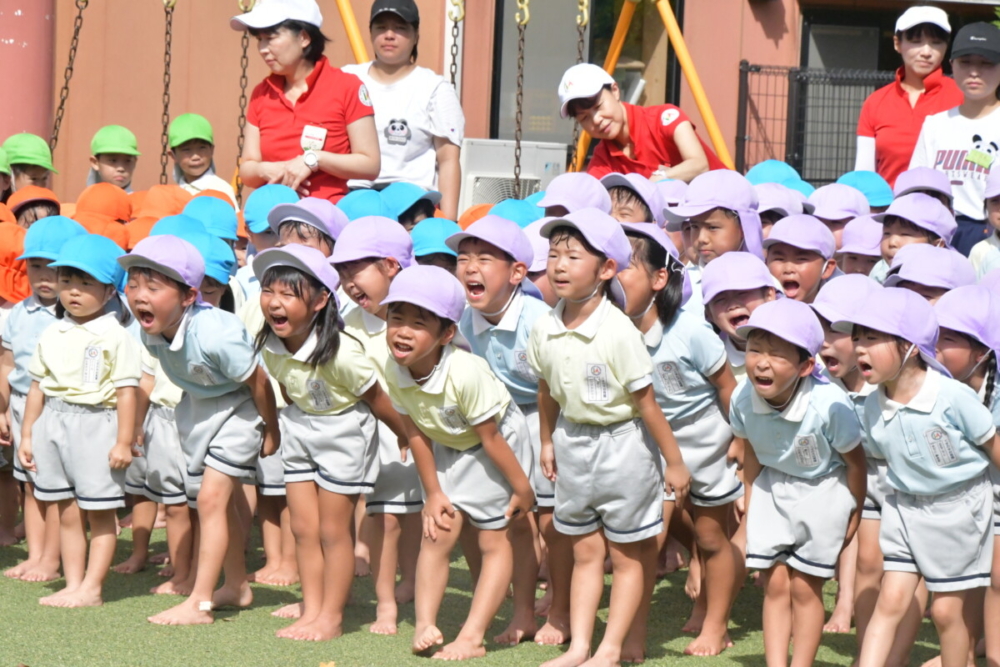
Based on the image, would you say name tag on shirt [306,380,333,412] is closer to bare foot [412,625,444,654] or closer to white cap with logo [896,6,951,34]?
bare foot [412,625,444,654]

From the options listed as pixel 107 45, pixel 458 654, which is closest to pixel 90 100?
pixel 107 45

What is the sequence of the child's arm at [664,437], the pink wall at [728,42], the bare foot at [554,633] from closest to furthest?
the child's arm at [664,437], the bare foot at [554,633], the pink wall at [728,42]

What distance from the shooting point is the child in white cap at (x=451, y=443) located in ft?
15.6

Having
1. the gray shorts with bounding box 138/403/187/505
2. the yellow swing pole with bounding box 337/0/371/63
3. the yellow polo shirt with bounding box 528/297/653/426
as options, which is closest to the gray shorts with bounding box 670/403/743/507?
the yellow polo shirt with bounding box 528/297/653/426

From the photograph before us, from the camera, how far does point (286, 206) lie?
19.1ft

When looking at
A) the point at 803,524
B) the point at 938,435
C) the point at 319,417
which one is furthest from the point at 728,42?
the point at 938,435

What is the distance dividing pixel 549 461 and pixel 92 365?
178 cm

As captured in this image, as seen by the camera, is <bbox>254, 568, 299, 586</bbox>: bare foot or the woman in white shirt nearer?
<bbox>254, 568, 299, 586</bbox>: bare foot

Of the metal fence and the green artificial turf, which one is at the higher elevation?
the metal fence

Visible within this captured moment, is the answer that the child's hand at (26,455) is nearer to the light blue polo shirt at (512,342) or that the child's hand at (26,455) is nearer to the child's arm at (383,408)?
the child's arm at (383,408)

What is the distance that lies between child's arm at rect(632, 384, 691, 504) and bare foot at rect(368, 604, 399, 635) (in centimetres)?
119

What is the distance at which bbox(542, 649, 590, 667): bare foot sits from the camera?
4.65m

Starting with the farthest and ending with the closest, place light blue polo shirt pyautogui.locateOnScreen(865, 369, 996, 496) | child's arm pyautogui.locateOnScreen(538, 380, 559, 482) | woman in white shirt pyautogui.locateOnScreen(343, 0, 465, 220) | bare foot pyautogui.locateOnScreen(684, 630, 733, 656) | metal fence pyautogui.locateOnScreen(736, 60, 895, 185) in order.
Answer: metal fence pyautogui.locateOnScreen(736, 60, 895, 185) < woman in white shirt pyautogui.locateOnScreen(343, 0, 465, 220) < bare foot pyautogui.locateOnScreen(684, 630, 733, 656) < child's arm pyautogui.locateOnScreen(538, 380, 559, 482) < light blue polo shirt pyautogui.locateOnScreen(865, 369, 996, 496)

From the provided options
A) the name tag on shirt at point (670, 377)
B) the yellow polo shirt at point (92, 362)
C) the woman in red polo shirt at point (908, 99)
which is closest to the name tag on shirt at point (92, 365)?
the yellow polo shirt at point (92, 362)
